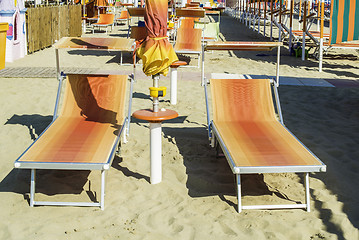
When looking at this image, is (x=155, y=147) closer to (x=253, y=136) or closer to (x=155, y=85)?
(x=155, y=85)

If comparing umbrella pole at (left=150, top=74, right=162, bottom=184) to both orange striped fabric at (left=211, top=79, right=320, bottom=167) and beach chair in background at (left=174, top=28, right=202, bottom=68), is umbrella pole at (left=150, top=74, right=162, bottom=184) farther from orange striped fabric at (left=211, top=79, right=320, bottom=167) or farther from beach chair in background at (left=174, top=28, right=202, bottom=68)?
beach chair in background at (left=174, top=28, right=202, bottom=68)

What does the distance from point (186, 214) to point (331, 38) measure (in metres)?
8.73

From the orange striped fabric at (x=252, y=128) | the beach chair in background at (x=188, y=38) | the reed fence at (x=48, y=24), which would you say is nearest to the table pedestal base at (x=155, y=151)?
the orange striped fabric at (x=252, y=128)

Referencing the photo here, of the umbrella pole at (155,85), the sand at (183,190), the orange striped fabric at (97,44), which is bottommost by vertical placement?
the sand at (183,190)

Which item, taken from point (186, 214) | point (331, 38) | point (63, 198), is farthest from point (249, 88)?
point (331, 38)

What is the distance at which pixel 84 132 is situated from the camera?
4.78 metres

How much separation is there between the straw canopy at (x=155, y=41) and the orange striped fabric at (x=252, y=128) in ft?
3.55

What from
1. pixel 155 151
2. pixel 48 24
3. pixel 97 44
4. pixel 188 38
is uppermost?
pixel 48 24

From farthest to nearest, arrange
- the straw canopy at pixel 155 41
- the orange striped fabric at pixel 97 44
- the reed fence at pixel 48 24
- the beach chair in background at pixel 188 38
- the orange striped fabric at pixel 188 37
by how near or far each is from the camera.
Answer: the reed fence at pixel 48 24 < the orange striped fabric at pixel 188 37 < the beach chair in background at pixel 188 38 < the orange striped fabric at pixel 97 44 < the straw canopy at pixel 155 41

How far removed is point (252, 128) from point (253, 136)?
1.08 ft

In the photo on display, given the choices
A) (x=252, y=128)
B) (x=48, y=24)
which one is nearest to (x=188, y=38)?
(x=48, y=24)

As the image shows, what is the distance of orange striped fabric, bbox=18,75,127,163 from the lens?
161 inches

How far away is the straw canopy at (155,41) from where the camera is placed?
406 cm

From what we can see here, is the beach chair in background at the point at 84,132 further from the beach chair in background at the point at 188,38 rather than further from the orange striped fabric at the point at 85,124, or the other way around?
the beach chair in background at the point at 188,38
